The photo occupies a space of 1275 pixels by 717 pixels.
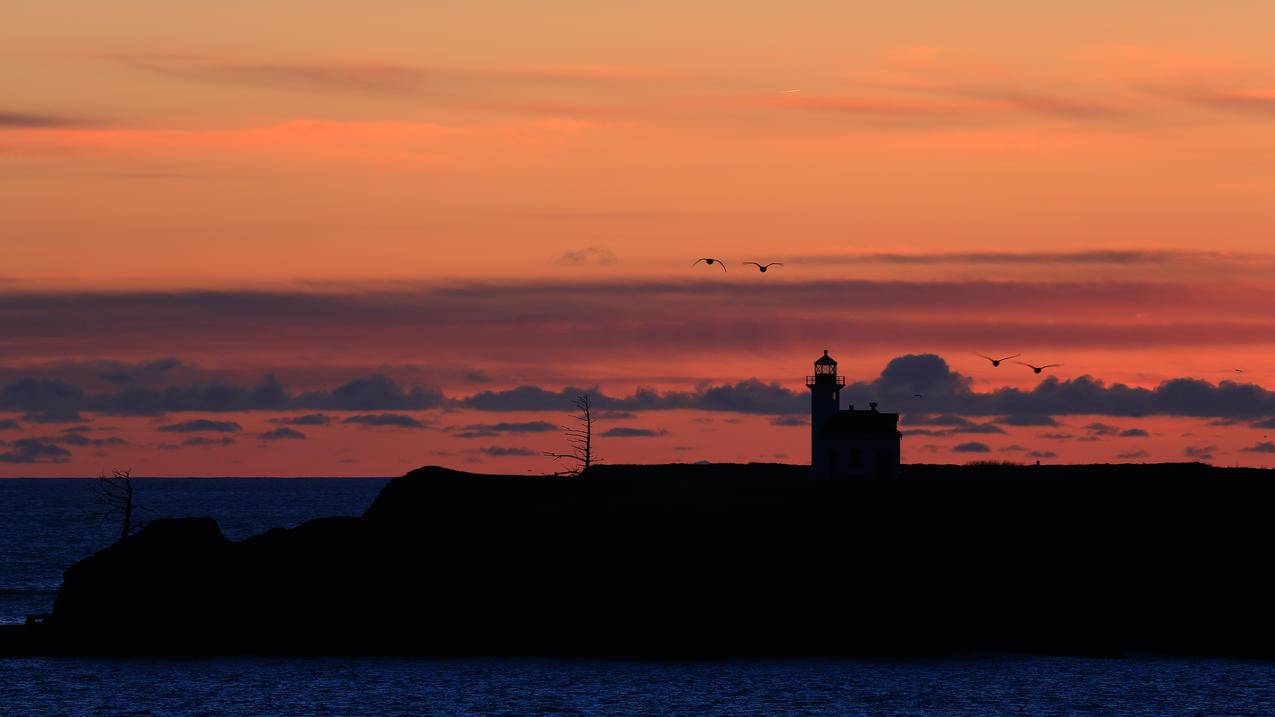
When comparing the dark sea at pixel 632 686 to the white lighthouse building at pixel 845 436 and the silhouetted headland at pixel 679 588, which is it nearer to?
the silhouetted headland at pixel 679 588

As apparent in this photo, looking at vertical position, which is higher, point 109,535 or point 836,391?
point 836,391

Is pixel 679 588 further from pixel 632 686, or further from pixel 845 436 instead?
pixel 845 436

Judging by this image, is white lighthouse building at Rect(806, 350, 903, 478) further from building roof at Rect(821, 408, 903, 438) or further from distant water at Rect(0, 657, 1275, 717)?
distant water at Rect(0, 657, 1275, 717)

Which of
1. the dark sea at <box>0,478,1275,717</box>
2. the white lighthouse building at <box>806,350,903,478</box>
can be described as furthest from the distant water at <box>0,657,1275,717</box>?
the white lighthouse building at <box>806,350,903,478</box>

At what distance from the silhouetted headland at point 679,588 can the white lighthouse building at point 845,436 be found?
10720 millimetres

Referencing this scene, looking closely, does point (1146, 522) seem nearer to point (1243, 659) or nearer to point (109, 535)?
point (1243, 659)

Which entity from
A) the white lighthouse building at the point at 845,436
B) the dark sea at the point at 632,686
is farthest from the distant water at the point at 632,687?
the white lighthouse building at the point at 845,436

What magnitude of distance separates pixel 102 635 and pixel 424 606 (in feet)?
52.5

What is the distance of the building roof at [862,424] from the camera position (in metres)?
101

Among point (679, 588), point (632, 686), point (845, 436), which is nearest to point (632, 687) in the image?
point (632, 686)

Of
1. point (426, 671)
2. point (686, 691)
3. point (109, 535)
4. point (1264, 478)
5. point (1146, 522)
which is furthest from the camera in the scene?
point (109, 535)

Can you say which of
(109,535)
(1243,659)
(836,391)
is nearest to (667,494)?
(836,391)

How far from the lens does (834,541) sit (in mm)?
87062

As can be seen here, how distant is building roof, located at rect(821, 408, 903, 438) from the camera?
10144 centimetres
